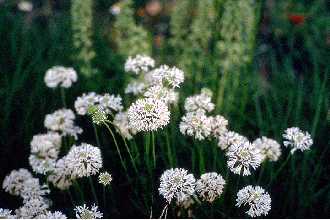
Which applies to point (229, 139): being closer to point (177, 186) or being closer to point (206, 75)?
point (177, 186)

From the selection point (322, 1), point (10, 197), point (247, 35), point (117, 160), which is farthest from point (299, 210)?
point (322, 1)

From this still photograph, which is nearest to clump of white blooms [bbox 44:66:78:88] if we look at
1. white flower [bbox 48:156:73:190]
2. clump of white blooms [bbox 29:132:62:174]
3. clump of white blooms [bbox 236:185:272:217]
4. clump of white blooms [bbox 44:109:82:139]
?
clump of white blooms [bbox 44:109:82:139]

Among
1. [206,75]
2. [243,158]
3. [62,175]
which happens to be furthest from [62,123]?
[206,75]

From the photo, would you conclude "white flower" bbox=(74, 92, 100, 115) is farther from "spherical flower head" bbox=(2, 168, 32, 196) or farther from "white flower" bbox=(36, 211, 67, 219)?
"white flower" bbox=(36, 211, 67, 219)

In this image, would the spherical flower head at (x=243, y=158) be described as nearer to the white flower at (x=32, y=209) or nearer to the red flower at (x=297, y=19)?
the white flower at (x=32, y=209)

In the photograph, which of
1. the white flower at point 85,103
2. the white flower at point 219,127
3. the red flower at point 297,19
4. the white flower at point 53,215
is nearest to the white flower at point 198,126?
the white flower at point 219,127

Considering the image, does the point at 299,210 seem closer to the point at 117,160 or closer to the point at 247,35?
the point at 117,160
